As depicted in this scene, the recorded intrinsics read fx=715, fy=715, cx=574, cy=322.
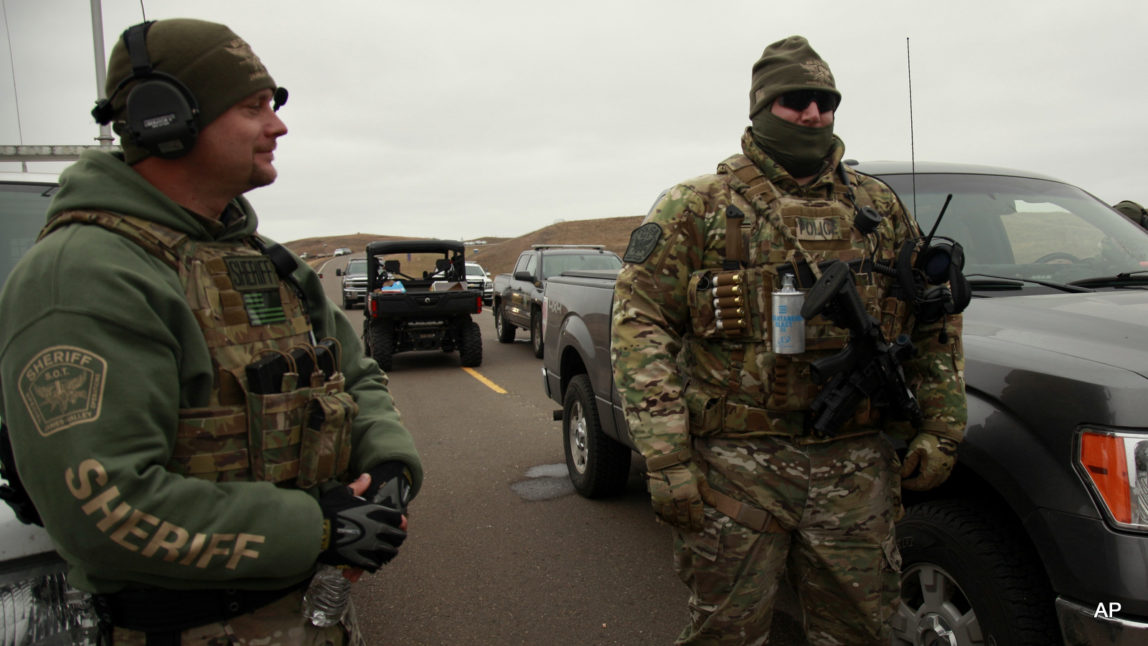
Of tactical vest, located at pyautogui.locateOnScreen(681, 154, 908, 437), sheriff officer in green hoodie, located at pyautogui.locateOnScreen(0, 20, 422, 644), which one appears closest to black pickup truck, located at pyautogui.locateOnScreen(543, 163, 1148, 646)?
tactical vest, located at pyautogui.locateOnScreen(681, 154, 908, 437)

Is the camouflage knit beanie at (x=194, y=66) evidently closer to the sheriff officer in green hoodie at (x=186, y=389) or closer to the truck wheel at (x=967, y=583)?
the sheriff officer in green hoodie at (x=186, y=389)

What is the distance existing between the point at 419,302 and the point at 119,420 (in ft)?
30.1

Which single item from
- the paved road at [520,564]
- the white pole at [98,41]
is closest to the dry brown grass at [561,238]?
the white pole at [98,41]

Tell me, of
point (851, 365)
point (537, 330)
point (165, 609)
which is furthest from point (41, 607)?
point (537, 330)

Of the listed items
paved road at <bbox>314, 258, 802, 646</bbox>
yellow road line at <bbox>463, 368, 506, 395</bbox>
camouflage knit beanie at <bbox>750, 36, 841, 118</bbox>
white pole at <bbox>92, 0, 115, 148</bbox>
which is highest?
white pole at <bbox>92, 0, 115, 148</bbox>

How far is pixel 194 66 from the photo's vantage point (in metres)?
1.47

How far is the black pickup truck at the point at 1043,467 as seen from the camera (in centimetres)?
189

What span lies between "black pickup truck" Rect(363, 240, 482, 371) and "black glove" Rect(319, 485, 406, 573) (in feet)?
29.2

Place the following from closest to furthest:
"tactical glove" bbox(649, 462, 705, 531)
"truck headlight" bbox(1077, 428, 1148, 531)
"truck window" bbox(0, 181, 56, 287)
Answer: "truck headlight" bbox(1077, 428, 1148, 531) → "tactical glove" bbox(649, 462, 705, 531) → "truck window" bbox(0, 181, 56, 287)

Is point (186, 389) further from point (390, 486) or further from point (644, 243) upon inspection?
point (644, 243)

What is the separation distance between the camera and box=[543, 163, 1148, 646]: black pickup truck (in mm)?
1888

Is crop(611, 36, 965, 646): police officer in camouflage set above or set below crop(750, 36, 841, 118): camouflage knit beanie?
below

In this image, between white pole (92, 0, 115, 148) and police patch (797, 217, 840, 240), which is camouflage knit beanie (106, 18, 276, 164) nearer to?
A: police patch (797, 217, 840, 240)

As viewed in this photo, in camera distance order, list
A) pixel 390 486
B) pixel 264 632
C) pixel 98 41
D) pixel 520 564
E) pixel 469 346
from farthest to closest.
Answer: pixel 469 346 → pixel 98 41 → pixel 520 564 → pixel 390 486 → pixel 264 632
